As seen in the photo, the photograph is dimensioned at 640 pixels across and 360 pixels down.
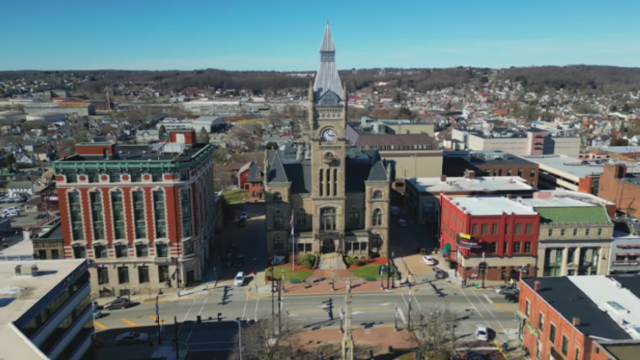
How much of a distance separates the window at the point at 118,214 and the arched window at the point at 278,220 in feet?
75.6

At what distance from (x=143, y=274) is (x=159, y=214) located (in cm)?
953

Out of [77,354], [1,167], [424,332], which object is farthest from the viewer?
[1,167]

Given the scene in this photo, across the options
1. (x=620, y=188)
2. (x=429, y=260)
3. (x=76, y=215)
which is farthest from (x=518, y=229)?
(x=76, y=215)

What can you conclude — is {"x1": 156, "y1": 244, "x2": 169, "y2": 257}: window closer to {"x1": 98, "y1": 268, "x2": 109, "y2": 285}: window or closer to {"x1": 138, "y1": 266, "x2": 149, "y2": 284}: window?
{"x1": 138, "y1": 266, "x2": 149, "y2": 284}: window

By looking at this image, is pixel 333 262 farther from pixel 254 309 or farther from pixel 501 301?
pixel 501 301

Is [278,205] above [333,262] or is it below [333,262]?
above

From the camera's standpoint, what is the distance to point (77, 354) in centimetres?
4544

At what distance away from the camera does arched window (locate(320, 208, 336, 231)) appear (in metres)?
78.9

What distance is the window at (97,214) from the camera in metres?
67.7

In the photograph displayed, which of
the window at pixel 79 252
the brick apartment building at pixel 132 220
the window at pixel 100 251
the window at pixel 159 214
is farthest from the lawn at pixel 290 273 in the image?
the window at pixel 79 252

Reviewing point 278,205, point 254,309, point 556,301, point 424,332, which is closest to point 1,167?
point 278,205

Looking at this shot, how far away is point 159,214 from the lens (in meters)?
69.1

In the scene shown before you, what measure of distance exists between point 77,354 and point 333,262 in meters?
41.1

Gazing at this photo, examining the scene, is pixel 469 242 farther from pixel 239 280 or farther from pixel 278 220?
pixel 239 280
